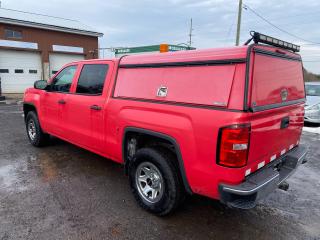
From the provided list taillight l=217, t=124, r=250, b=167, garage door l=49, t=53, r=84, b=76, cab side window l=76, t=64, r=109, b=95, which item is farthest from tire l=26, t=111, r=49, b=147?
garage door l=49, t=53, r=84, b=76

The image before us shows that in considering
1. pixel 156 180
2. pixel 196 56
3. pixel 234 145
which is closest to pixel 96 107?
pixel 156 180

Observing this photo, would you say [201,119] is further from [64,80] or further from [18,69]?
[18,69]

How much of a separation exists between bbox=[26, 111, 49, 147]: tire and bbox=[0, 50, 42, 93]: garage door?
539 inches

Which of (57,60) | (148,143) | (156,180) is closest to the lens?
(156,180)

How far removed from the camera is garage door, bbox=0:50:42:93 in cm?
1709

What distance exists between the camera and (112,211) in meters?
3.25

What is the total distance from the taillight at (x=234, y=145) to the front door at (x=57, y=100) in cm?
308

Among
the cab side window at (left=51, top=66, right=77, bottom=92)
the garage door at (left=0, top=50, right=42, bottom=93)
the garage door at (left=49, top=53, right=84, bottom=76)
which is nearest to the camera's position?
the cab side window at (left=51, top=66, right=77, bottom=92)

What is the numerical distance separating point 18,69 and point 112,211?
17672mm

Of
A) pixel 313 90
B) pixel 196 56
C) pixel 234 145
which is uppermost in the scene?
pixel 196 56

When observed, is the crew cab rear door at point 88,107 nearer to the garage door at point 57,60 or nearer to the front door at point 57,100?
the front door at point 57,100

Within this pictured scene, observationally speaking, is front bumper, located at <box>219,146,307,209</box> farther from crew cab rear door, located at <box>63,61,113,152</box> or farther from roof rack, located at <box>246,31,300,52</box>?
crew cab rear door, located at <box>63,61,113,152</box>

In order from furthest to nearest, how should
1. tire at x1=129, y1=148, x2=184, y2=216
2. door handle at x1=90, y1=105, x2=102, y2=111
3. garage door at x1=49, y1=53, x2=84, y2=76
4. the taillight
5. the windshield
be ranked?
garage door at x1=49, y1=53, x2=84, y2=76
the windshield
door handle at x1=90, y1=105, x2=102, y2=111
tire at x1=129, y1=148, x2=184, y2=216
the taillight

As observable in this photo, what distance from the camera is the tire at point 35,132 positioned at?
5504mm
